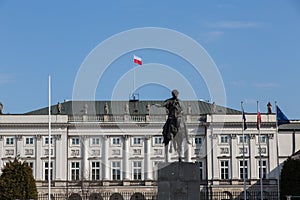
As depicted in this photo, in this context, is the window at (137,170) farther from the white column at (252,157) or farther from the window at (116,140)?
the white column at (252,157)

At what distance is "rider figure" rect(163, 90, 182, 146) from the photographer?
94.9 ft

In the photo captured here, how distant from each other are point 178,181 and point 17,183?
28606 mm

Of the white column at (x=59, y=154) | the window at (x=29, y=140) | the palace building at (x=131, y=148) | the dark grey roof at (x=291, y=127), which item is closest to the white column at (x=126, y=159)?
the palace building at (x=131, y=148)

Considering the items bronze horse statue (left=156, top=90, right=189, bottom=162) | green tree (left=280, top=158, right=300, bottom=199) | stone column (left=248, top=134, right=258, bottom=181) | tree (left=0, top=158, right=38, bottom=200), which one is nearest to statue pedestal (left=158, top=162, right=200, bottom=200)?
bronze horse statue (left=156, top=90, right=189, bottom=162)

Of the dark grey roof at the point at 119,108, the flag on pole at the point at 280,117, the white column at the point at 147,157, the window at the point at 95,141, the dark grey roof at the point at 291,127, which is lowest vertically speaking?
the white column at the point at 147,157

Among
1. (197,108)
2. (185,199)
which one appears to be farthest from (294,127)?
(185,199)

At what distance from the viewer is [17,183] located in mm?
54250

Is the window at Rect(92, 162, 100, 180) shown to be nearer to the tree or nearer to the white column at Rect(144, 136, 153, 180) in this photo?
the white column at Rect(144, 136, 153, 180)

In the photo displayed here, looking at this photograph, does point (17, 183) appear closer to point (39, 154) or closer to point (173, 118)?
point (39, 154)

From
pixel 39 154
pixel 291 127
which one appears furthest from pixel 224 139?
pixel 39 154

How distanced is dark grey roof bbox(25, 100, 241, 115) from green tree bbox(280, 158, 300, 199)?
2307 centimetres

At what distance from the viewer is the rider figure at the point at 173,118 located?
28.9m

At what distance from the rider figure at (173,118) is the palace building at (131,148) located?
157 ft

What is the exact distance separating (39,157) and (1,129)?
5.35m
